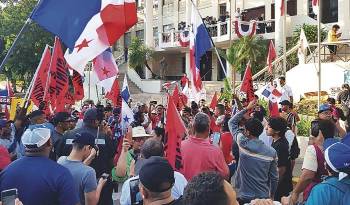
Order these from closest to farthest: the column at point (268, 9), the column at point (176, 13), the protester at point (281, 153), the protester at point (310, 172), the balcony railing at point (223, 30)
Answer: the protester at point (310, 172) < the protester at point (281, 153) < the balcony railing at point (223, 30) < the column at point (268, 9) < the column at point (176, 13)

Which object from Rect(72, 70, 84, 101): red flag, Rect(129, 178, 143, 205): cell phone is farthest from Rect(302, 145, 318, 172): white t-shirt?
Rect(72, 70, 84, 101): red flag

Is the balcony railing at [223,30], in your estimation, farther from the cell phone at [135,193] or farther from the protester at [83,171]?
the cell phone at [135,193]

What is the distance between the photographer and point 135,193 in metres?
3.68

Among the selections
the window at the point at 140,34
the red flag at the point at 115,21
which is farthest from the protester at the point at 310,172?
the window at the point at 140,34

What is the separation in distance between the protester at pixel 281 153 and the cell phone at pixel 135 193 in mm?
2519

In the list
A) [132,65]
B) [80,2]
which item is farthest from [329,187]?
[132,65]

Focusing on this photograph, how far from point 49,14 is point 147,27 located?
35.3 meters

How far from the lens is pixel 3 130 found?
6.86 meters

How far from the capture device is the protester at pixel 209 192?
2475mm

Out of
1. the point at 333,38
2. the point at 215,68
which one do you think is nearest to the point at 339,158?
the point at 333,38

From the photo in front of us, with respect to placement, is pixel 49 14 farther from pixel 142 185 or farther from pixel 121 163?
pixel 142 185

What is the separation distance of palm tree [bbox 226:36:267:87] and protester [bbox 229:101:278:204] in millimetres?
20299

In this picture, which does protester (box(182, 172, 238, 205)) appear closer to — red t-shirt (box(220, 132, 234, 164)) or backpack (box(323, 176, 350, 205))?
backpack (box(323, 176, 350, 205))

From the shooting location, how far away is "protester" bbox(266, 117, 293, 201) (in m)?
5.79
